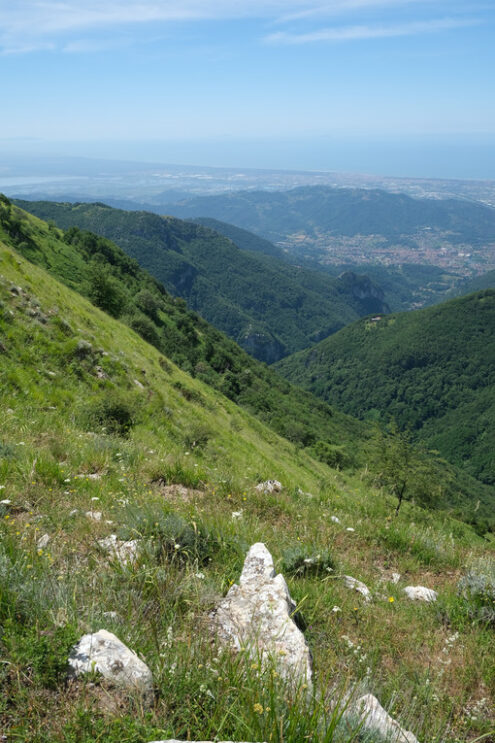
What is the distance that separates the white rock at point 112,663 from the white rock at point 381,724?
52.3 inches

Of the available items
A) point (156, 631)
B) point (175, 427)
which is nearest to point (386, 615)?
point (156, 631)

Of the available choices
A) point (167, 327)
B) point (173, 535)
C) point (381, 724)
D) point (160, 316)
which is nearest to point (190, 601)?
point (173, 535)

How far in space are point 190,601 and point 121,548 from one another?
4.03 ft

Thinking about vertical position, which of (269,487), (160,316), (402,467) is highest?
(160,316)

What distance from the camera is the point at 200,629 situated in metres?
3.09

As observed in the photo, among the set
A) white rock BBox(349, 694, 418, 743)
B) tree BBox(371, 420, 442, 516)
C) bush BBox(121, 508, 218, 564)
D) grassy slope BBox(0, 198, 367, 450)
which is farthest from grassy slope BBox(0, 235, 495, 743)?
grassy slope BBox(0, 198, 367, 450)

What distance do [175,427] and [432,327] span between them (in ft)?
585

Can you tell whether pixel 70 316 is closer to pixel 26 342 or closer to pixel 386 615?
pixel 26 342

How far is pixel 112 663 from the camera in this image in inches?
98.3

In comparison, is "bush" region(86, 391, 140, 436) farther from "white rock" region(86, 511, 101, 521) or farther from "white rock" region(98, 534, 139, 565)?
"white rock" region(98, 534, 139, 565)

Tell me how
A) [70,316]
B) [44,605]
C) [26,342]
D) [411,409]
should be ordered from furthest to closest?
[411,409] → [70,316] → [26,342] → [44,605]

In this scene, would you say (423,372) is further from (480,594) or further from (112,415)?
(480,594)

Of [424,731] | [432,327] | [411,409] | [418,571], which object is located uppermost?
[424,731]

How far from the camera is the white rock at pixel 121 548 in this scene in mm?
3838
